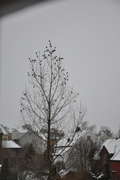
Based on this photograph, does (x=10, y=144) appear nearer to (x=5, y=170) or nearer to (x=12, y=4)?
(x=5, y=170)

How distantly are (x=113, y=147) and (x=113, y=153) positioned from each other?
33cm

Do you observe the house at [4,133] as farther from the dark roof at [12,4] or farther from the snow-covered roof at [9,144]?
the dark roof at [12,4]

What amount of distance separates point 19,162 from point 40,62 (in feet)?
5.77

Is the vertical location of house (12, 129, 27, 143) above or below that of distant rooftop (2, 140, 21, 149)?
above

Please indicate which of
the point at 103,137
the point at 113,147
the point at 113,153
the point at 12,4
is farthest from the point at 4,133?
the point at 12,4

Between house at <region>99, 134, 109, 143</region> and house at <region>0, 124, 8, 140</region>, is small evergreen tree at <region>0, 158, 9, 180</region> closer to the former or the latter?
house at <region>0, 124, 8, 140</region>

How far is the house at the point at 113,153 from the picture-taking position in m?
4.34

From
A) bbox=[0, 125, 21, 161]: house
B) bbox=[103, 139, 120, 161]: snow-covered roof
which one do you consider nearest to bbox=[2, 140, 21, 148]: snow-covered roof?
bbox=[0, 125, 21, 161]: house

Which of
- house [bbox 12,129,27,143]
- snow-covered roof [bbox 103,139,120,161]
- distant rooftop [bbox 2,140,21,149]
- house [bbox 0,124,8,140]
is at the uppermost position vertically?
house [bbox 0,124,8,140]

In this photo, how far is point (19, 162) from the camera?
3.40 metres

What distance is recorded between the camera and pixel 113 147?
4.38m

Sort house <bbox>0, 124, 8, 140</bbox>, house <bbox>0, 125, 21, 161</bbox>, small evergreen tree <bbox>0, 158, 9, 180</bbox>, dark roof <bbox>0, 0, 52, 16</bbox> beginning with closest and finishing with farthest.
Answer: dark roof <bbox>0, 0, 52, 16</bbox>, small evergreen tree <bbox>0, 158, 9, 180</bbox>, house <bbox>0, 124, 8, 140</bbox>, house <bbox>0, 125, 21, 161</bbox>

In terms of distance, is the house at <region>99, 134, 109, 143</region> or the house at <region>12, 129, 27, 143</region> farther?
→ the house at <region>99, 134, 109, 143</region>

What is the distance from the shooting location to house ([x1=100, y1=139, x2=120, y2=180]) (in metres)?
4.34
